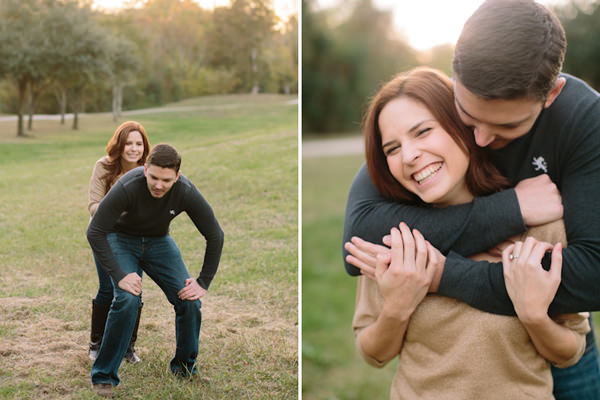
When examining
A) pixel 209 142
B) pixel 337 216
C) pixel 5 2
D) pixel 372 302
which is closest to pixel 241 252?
pixel 209 142

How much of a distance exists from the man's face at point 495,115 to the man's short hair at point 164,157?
1.40 metres

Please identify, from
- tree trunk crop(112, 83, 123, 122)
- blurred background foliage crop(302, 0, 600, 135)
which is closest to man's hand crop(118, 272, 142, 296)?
tree trunk crop(112, 83, 123, 122)

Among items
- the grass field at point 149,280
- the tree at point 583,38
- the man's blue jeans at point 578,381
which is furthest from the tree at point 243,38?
the tree at point 583,38

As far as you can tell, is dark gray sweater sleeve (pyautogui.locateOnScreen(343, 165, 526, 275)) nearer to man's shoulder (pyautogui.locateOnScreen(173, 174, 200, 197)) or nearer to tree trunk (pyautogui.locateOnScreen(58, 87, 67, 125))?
man's shoulder (pyautogui.locateOnScreen(173, 174, 200, 197))

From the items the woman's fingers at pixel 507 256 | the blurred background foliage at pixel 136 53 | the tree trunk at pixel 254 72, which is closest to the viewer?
the woman's fingers at pixel 507 256

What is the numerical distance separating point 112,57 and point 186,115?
488mm

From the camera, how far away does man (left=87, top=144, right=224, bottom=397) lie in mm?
2598

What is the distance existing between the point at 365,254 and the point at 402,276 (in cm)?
15

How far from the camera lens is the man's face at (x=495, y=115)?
1.56 metres

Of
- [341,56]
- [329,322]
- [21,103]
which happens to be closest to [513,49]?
[21,103]

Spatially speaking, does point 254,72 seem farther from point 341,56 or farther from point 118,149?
point 341,56

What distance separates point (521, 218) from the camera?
1689 mm

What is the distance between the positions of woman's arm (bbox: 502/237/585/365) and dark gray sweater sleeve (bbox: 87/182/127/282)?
1685 mm

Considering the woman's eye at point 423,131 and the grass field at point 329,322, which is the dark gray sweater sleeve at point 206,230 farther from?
the grass field at point 329,322
